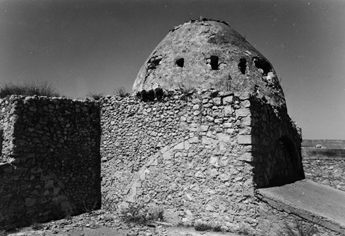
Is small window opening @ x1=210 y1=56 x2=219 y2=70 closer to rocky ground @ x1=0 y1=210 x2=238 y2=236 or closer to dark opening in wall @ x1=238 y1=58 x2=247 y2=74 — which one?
dark opening in wall @ x1=238 y1=58 x2=247 y2=74

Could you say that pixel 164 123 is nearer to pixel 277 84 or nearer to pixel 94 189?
pixel 94 189

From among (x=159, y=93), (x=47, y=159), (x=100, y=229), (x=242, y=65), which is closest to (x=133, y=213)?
(x=100, y=229)

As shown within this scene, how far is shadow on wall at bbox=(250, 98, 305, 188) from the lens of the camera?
17.7ft

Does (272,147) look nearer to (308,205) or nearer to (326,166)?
(308,205)

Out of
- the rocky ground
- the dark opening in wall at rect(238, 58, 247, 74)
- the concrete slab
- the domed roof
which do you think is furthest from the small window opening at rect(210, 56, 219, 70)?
the rocky ground

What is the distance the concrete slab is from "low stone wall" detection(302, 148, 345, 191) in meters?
3.70

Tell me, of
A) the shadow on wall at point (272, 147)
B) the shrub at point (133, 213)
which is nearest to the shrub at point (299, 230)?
the shadow on wall at point (272, 147)

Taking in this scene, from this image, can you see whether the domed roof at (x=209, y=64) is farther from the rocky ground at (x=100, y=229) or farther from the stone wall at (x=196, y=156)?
the rocky ground at (x=100, y=229)

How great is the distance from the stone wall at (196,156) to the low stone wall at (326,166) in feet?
9.58

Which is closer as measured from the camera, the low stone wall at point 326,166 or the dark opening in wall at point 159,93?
the dark opening in wall at point 159,93

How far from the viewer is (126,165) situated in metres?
6.84

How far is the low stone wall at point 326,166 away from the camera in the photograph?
30.3ft

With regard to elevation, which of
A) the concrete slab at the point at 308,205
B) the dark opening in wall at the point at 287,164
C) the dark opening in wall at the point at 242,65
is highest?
the dark opening in wall at the point at 242,65

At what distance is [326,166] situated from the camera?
9.45 metres
